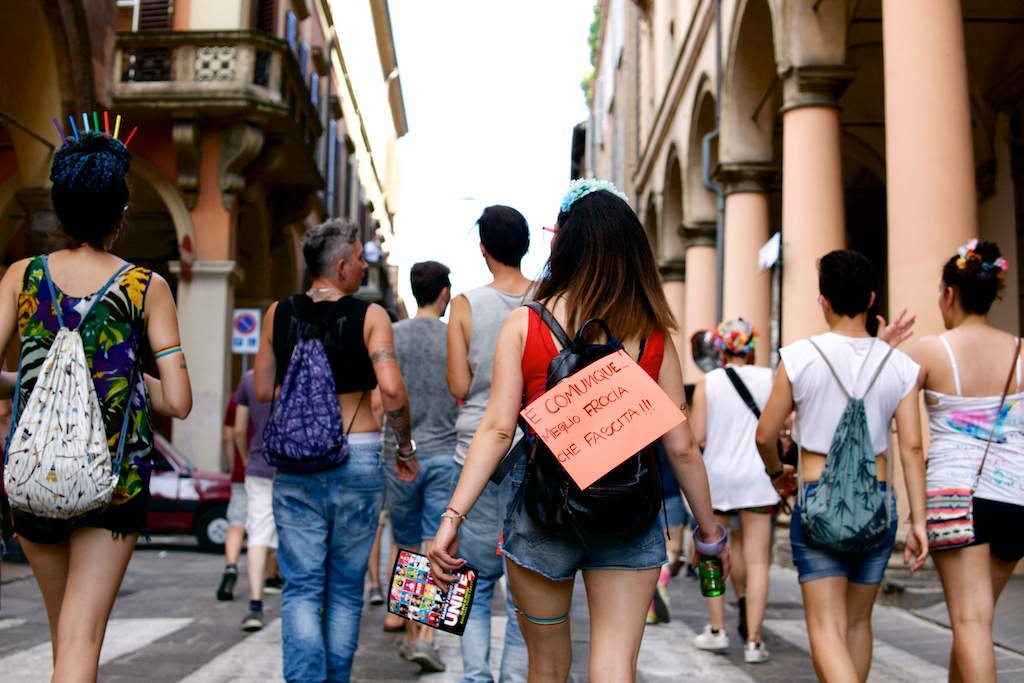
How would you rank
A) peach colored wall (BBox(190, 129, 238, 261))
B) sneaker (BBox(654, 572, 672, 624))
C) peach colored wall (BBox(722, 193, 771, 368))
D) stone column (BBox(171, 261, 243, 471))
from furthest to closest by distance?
peach colored wall (BBox(190, 129, 238, 261)), stone column (BBox(171, 261, 243, 471)), peach colored wall (BBox(722, 193, 771, 368)), sneaker (BBox(654, 572, 672, 624))

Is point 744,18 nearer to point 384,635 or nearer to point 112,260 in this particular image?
point 384,635

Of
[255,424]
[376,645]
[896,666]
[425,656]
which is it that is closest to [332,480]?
[425,656]

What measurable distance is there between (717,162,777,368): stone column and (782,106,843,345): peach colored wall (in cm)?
270

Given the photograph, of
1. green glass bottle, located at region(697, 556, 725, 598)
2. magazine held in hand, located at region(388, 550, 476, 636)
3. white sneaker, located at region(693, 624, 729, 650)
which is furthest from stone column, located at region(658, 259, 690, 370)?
magazine held in hand, located at region(388, 550, 476, 636)

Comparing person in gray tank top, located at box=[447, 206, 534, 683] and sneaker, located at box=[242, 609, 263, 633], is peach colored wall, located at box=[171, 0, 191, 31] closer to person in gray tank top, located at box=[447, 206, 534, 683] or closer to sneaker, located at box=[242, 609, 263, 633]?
sneaker, located at box=[242, 609, 263, 633]

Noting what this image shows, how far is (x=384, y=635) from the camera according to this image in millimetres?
6027

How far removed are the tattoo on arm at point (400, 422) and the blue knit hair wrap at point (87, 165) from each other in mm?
1582

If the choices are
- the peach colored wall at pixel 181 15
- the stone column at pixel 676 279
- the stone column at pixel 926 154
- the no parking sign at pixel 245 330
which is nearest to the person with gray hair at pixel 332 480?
the stone column at pixel 926 154

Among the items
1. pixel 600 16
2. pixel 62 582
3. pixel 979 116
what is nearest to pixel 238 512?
pixel 62 582

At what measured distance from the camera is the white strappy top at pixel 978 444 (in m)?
3.65

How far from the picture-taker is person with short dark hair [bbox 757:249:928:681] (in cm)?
353

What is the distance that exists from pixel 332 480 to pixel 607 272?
1.80 metres

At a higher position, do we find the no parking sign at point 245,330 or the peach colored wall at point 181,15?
the peach colored wall at point 181,15

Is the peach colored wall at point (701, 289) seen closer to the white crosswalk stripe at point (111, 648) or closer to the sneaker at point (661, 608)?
the sneaker at point (661, 608)
